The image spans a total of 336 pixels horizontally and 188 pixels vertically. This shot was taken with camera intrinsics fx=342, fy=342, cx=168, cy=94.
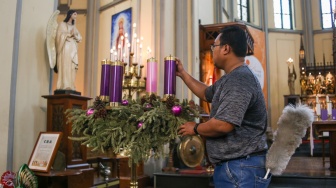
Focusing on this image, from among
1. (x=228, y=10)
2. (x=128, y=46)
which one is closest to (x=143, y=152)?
(x=128, y=46)

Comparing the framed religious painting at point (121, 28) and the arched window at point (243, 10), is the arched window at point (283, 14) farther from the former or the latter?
the framed religious painting at point (121, 28)

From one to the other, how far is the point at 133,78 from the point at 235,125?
15.5 feet

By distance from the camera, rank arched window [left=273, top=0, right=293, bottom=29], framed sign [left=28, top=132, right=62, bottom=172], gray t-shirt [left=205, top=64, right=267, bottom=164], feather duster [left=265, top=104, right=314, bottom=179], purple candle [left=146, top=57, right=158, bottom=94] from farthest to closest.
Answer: arched window [left=273, top=0, right=293, bottom=29] < framed sign [left=28, top=132, right=62, bottom=172] < purple candle [left=146, top=57, right=158, bottom=94] < feather duster [left=265, top=104, right=314, bottom=179] < gray t-shirt [left=205, top=64, right=267, bottom=164]

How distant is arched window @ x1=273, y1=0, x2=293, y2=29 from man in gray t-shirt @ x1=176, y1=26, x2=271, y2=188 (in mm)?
13197

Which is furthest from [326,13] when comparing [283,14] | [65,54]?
[65,54]

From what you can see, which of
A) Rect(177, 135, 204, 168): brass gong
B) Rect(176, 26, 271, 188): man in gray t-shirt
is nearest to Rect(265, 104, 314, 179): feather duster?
Rect(176, 26, 271, 188): man in gray t-shirt

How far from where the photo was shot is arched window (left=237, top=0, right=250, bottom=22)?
12.6 metres

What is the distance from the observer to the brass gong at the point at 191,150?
180cm

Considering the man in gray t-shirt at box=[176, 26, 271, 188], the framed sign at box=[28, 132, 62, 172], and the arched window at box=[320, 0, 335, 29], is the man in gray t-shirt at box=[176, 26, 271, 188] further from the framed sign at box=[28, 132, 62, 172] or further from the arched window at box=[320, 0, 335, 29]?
the arched window at box=[320, 0, 335, 29]

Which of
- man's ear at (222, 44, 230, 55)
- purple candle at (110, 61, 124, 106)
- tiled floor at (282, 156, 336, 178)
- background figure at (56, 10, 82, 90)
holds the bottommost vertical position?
tiled floor at (282, 156, 336, 178)

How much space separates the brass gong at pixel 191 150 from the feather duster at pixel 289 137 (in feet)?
1.24

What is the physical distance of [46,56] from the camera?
11.8 feet

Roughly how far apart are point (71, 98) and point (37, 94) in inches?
13.1

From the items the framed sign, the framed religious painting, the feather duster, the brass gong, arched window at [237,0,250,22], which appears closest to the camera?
the feather duster
